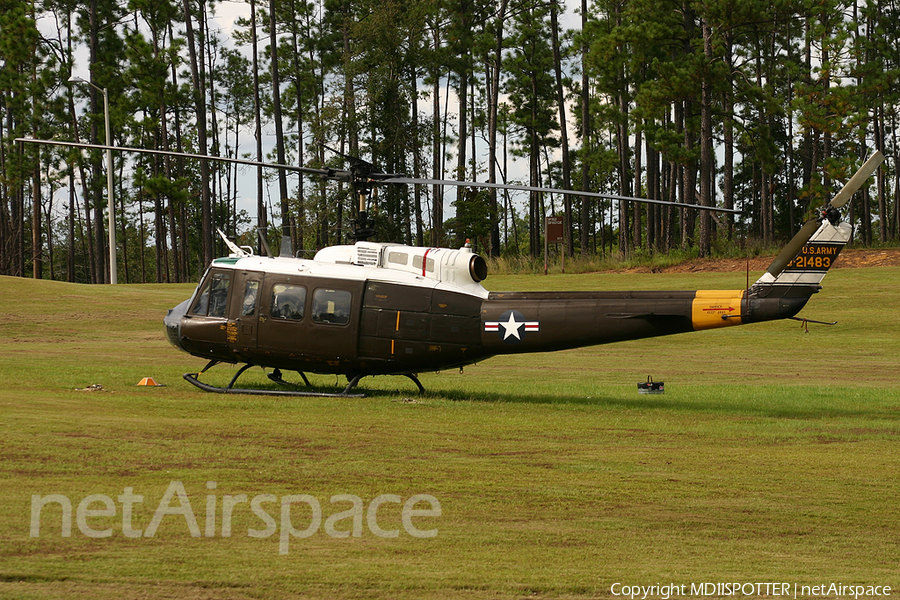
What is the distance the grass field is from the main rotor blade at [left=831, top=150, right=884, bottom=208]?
10.4ft

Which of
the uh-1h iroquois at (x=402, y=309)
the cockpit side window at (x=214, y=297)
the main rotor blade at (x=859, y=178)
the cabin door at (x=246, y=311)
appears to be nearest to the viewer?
the main rotor blade at (x=859, y=178)

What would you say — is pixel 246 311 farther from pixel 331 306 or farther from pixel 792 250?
pixel 792 250

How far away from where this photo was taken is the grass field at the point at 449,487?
238 inches

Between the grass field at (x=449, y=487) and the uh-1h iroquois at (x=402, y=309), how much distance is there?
2.87 ft

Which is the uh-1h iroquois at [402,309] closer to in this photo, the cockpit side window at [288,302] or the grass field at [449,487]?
the cockpit side window at [288,302]

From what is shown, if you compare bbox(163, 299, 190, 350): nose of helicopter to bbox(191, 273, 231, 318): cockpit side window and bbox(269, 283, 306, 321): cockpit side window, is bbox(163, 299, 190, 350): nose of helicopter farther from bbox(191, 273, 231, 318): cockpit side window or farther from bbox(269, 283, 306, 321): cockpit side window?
bbox(269, 283, 306, 321): cockpit side window

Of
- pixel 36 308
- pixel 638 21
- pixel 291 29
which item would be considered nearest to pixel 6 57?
pixel 291 29

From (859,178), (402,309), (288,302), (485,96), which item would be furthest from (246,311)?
(485,96)

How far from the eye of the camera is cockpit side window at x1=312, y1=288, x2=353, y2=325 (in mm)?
14594

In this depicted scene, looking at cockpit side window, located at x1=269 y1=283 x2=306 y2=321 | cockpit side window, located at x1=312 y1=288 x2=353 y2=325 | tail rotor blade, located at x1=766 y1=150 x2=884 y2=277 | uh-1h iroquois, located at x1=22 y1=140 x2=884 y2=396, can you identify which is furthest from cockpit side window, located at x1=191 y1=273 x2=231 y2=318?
tail rotor blade, located at x1=766 y1=150 x2=884 y2=277

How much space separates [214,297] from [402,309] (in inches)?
135

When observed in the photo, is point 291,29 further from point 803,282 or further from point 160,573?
point 160,573

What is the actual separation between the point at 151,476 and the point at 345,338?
6316 mm

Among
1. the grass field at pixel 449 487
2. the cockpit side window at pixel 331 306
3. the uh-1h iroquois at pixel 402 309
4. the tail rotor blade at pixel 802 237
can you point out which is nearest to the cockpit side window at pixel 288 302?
the uh-1h iroquois at pixel 402 309
